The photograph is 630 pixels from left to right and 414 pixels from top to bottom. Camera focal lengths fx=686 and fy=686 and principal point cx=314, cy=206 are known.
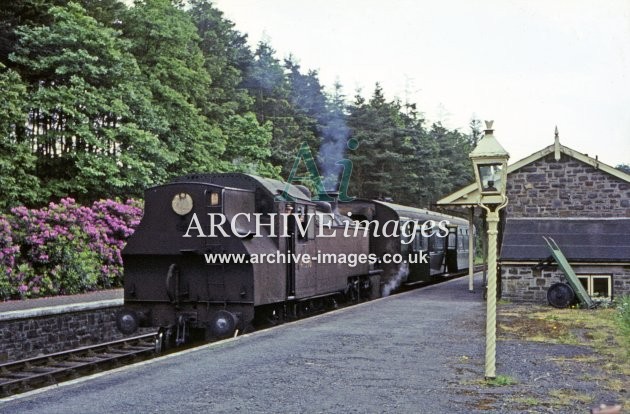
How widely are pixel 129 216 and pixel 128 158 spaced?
296 centimetres

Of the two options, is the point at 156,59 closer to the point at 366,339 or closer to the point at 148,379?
the point at 366,339

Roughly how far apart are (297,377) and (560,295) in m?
10.4

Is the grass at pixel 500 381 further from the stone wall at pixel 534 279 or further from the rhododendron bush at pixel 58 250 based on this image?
the rhododendron bush at pixel 58 250

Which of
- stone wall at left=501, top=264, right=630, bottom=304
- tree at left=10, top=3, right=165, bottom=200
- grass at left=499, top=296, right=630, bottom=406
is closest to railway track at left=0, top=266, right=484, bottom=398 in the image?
grass at left=499, top=296, right=630, bottom=406

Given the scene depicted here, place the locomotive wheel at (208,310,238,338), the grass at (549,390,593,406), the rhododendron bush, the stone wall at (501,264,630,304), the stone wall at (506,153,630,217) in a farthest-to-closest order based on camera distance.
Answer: the stone wall at (506,153,630,217), the stone wall at (501,264,630,304), the rhododendron bush, the locomotive wheel at (208,310,238,338), the grass at (549,390,593,406)

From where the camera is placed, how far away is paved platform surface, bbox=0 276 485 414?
659 cm

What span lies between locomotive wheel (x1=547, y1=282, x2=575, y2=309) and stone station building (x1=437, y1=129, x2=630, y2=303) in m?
0.73

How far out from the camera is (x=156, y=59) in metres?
28.8

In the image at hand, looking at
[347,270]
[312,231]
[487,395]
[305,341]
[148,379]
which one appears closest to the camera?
[487,395]

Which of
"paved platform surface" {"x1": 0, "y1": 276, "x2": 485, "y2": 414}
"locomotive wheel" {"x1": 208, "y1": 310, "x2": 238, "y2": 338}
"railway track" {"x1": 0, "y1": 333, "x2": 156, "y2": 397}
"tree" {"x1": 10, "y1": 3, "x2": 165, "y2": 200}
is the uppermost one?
"tree" {"x1": 10, "y1": 3, "x2": 165, "y2": 200}

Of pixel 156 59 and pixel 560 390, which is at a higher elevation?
pixel 156 59

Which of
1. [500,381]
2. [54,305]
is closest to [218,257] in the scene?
[500,381]

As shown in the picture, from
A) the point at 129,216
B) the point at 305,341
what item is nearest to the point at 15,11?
the point at 129,216

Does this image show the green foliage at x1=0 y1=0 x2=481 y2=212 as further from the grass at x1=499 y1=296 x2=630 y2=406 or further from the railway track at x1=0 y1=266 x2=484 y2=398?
the railway track at x1=0 y1=266 x2=484 y2=398
